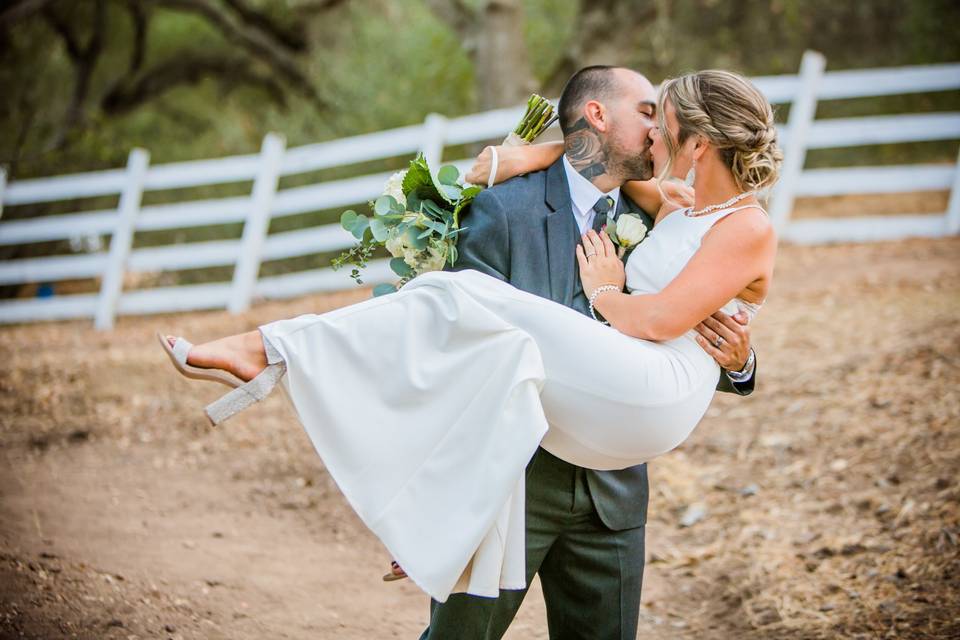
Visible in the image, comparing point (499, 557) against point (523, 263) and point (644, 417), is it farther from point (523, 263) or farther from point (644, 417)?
point (523, 263)

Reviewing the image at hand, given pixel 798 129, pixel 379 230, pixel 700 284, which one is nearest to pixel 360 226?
pixel 379 230

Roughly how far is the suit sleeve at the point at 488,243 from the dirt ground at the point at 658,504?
203cm

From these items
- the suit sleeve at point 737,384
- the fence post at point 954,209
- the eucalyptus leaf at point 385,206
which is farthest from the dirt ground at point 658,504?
the eucalyptus leaf at point 385,206

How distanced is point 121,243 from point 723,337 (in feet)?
26.5

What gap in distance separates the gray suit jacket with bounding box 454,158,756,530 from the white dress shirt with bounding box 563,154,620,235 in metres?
0.05

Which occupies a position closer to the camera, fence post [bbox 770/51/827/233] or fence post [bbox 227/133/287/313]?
fence post [bbox 770/51/827/233]

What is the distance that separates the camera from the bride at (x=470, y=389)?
7.77 ft

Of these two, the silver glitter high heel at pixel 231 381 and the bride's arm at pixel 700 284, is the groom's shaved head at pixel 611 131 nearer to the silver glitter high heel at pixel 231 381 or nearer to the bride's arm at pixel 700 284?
the bride's arm at pixel 700 284

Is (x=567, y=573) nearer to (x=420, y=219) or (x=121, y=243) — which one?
(x=420, y=219)

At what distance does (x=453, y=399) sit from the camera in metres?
2.44

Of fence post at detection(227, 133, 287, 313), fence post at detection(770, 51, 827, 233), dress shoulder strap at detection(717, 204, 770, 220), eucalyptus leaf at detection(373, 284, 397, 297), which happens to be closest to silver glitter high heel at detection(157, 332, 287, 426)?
eucalyptus leaf at detection(373, 284, 397, 297)

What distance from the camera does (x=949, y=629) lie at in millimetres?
3795

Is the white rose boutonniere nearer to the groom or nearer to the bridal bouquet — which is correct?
the groom

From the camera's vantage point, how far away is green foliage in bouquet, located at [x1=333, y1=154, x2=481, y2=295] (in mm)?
2688
